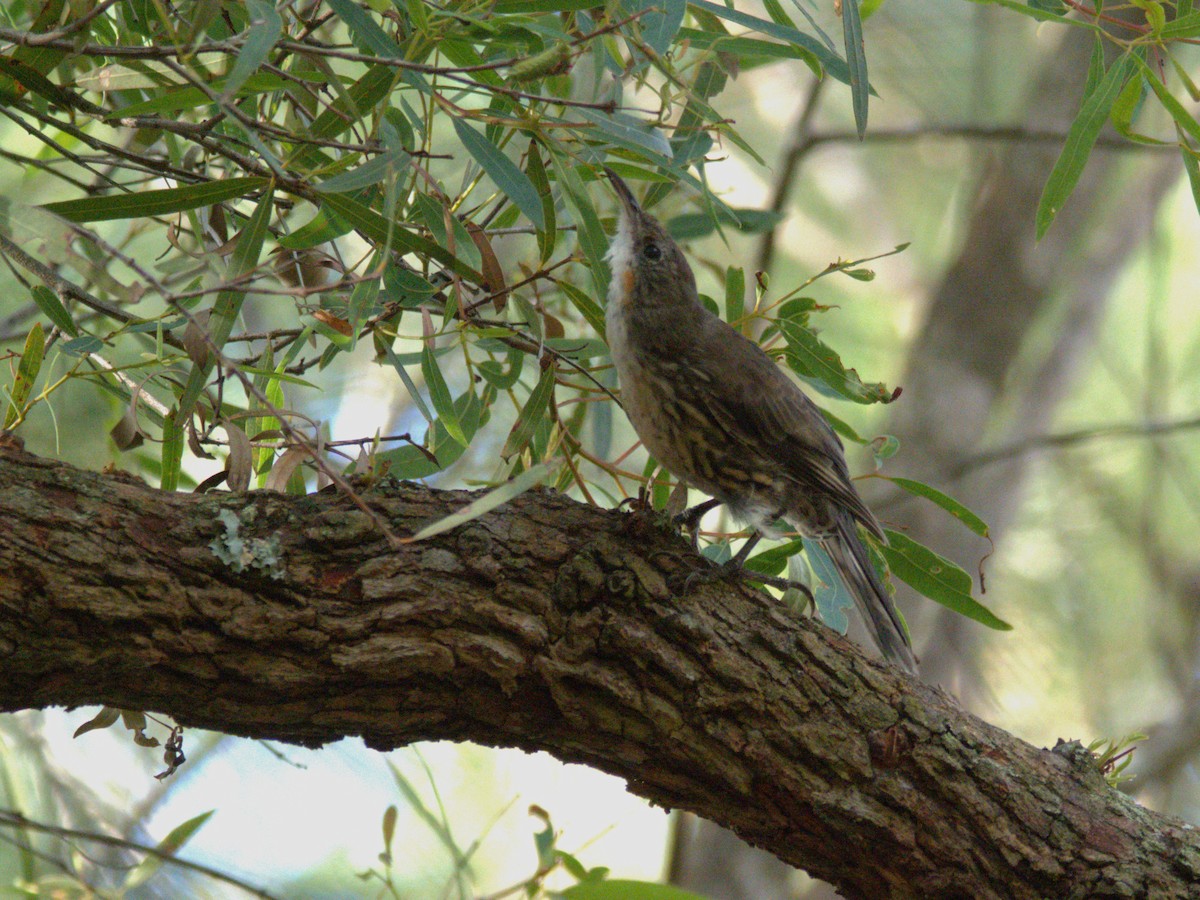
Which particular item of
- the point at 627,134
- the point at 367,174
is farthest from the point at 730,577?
the point at 367,174

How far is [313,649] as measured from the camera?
6.61 ft

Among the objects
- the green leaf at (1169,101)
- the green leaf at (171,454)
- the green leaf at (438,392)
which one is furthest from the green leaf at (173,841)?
the green leaf at (1169,101)

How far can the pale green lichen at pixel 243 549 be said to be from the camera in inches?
78.9

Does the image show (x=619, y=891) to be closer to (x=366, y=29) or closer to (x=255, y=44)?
(x=255, y=44)

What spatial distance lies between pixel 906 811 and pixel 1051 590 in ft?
18.7

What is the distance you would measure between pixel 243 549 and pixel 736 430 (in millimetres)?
1481

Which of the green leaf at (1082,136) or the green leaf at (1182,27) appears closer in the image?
the green leaf at (1182,27)

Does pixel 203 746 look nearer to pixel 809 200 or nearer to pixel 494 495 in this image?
pixel 494 495

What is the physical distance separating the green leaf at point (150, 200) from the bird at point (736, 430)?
1049 millimetres

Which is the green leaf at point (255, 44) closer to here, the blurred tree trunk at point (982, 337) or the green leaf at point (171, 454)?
the green leaf at point (171, 454)

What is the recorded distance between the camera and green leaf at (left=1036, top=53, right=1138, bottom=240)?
2.50 m

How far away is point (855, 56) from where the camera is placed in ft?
7.59

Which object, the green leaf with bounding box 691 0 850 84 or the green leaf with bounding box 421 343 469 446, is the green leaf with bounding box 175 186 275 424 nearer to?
the green leaf with bounding box 421 343 469 446

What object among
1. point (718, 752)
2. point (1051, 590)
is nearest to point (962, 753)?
point (718, 752)
